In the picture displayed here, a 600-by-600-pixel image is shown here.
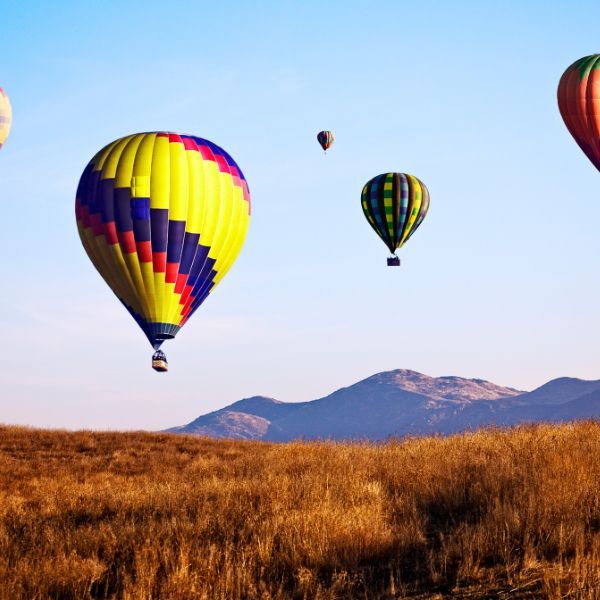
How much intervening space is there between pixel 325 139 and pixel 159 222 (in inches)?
1669

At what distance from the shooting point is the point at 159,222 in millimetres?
30141

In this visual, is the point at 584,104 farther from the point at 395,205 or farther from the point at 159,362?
the point at 159,362

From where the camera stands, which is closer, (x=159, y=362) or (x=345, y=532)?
(x=345, y=532)

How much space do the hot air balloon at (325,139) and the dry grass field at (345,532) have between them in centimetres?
5682

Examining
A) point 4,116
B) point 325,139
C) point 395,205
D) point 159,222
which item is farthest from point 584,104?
point 4,116

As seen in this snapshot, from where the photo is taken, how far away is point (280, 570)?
928 centimetres

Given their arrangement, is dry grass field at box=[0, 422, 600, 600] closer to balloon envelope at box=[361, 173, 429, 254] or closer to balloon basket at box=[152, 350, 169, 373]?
balloon basket at box=[152, 350, 169, 373]

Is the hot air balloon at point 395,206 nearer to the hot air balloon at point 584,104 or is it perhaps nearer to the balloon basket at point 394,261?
the balloon basket at point 394,261

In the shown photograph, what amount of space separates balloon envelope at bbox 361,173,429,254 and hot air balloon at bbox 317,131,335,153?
51.2ft

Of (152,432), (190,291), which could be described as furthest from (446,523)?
(152,432)

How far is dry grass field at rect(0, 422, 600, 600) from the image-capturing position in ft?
28.3

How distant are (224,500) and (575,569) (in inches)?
214

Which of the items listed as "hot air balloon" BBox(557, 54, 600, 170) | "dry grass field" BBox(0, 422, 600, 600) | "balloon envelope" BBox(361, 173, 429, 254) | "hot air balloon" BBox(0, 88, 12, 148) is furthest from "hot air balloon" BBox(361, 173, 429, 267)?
"dry grass field" BBox(0, 422, 600, 600)

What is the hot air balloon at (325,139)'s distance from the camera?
7050cm
